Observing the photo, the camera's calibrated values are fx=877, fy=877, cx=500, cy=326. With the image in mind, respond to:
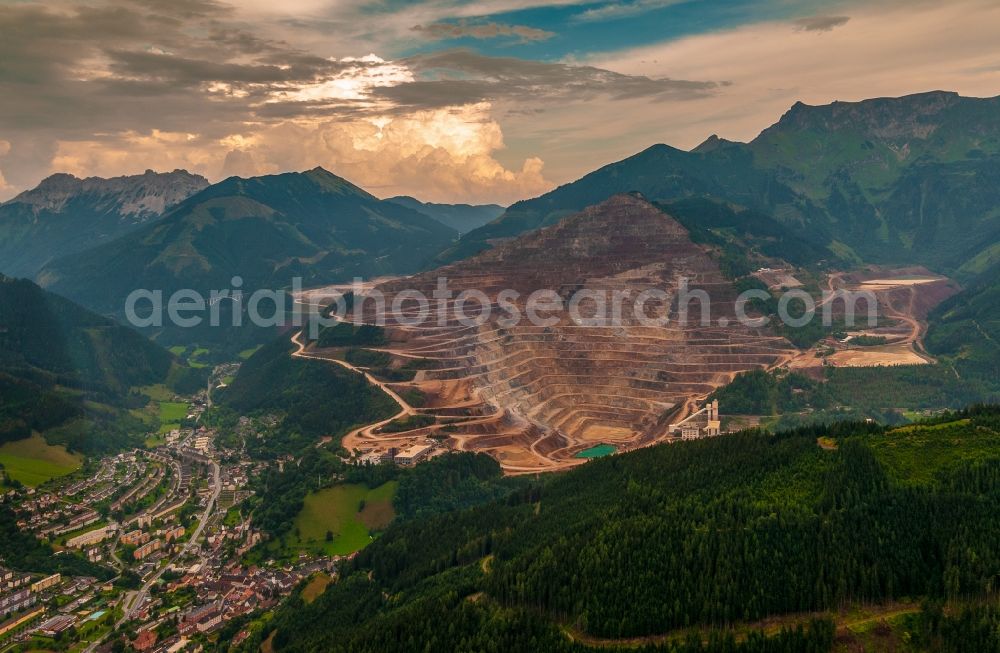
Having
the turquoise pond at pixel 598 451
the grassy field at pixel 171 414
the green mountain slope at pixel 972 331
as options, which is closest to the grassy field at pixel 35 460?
the grassy field at pixel 171 414

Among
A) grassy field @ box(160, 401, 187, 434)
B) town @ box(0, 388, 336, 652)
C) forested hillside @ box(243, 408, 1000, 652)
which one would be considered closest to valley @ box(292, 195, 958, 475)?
town @ box(0, 388, 336, 652)

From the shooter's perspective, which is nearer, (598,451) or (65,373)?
(598,451)

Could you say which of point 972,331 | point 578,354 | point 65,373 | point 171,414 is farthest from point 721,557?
point 65,373

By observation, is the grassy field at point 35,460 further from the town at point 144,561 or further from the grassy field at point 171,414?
the grassy field at point 171,414

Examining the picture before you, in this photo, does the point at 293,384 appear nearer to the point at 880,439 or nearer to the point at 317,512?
the point at 317,512

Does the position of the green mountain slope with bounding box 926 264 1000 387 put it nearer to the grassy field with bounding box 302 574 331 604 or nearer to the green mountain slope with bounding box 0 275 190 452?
the grassy field with bounding box 302 574 331 604

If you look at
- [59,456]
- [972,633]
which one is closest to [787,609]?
[972,633]

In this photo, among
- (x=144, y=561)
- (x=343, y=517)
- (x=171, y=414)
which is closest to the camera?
(x=144, y=561)

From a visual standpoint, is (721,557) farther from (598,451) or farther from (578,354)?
(578,354)
